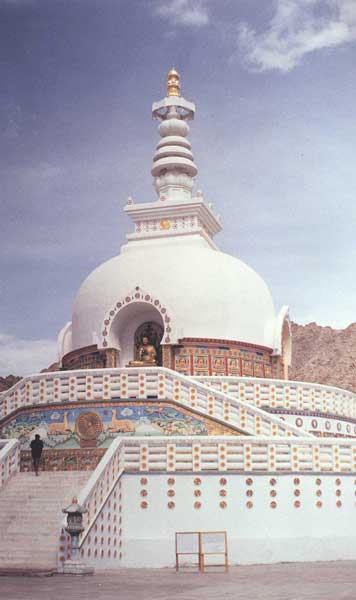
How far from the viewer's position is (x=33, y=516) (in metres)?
15.9

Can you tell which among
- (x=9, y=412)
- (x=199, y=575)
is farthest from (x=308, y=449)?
(x=9, y=412)

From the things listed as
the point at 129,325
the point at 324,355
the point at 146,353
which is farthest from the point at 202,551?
the point at 324,355

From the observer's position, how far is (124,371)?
18672 mm

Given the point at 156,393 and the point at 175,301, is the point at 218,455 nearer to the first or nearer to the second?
the point at 156,393

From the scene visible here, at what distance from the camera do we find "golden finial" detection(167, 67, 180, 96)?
31247 millimetres

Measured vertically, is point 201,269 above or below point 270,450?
above

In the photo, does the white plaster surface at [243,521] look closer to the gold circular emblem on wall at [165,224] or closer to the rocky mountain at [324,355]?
the gold circular emblem on wall at [165,224]

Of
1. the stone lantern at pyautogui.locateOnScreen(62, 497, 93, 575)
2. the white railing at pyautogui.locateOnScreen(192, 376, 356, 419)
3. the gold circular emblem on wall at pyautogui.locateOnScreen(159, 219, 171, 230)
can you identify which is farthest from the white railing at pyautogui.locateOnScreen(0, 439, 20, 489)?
the gold circular emblem on wall at pyautogui.locateOnScreen(159, 219, 171, 230)

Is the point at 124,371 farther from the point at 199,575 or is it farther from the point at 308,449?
the point at 199,575

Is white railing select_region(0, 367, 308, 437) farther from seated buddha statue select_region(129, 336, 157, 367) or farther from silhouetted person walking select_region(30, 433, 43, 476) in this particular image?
seated buddha statue select_region(129, 336, 157, 367)

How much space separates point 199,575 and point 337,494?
425 cm

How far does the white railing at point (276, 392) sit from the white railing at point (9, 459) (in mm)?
4905

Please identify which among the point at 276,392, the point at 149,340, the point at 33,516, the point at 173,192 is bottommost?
the point at 33,516

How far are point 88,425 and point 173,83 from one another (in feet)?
55.6
